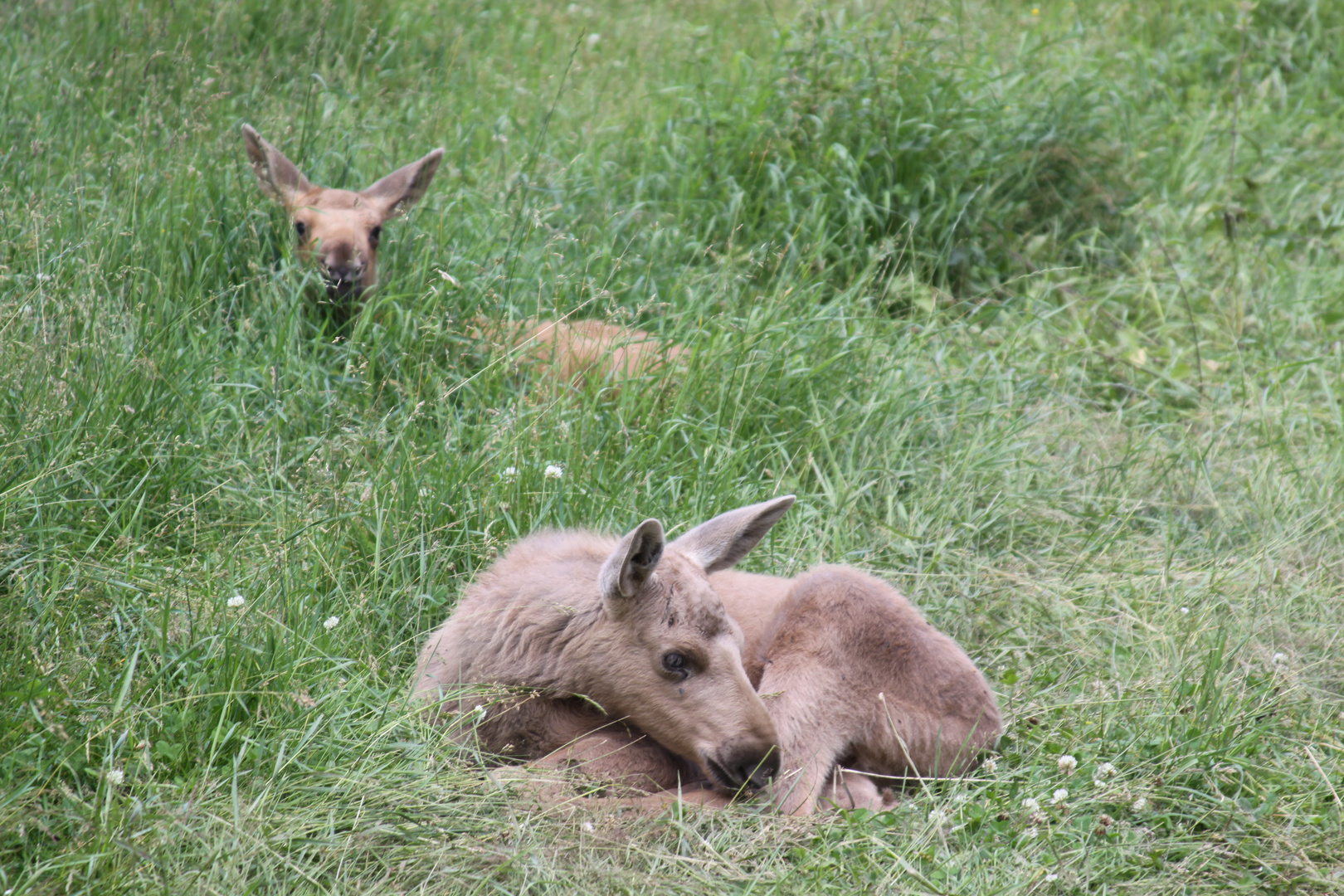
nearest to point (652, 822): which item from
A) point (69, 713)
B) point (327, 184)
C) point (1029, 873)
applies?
point (1029, 873)

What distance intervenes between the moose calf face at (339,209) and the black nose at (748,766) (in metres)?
2.86

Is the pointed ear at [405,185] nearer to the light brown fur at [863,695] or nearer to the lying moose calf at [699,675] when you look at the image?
the lying moose calf at [699,675]

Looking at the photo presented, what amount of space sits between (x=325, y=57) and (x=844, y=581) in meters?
4.97

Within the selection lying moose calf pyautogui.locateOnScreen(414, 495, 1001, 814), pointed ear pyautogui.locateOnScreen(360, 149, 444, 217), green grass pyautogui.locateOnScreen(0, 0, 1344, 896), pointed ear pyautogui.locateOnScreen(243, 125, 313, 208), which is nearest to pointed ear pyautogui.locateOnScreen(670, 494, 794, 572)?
lying moose calf pyautogui.locateOnScreen(414, 495, 1001, 814)

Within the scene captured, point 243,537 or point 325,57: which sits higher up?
point 325,57

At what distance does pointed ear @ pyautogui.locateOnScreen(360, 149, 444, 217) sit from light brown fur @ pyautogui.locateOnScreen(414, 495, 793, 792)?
2796 millimetres

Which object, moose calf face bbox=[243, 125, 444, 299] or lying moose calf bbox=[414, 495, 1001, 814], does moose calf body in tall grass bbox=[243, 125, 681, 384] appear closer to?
moose calf face bbox=[243, 125, 444, 299]

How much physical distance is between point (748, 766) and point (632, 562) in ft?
2.12

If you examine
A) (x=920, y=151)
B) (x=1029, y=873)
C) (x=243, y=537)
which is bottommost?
(x=243, y=537)

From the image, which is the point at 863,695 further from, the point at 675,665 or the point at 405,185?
the point at 405,185

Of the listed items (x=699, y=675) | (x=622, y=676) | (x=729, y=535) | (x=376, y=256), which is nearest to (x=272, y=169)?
(x=376, y=256)

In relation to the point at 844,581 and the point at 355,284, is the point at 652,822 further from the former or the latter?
the point at 355,284

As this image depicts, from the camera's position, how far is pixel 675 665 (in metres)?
3.50

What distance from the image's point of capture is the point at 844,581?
3.95m
